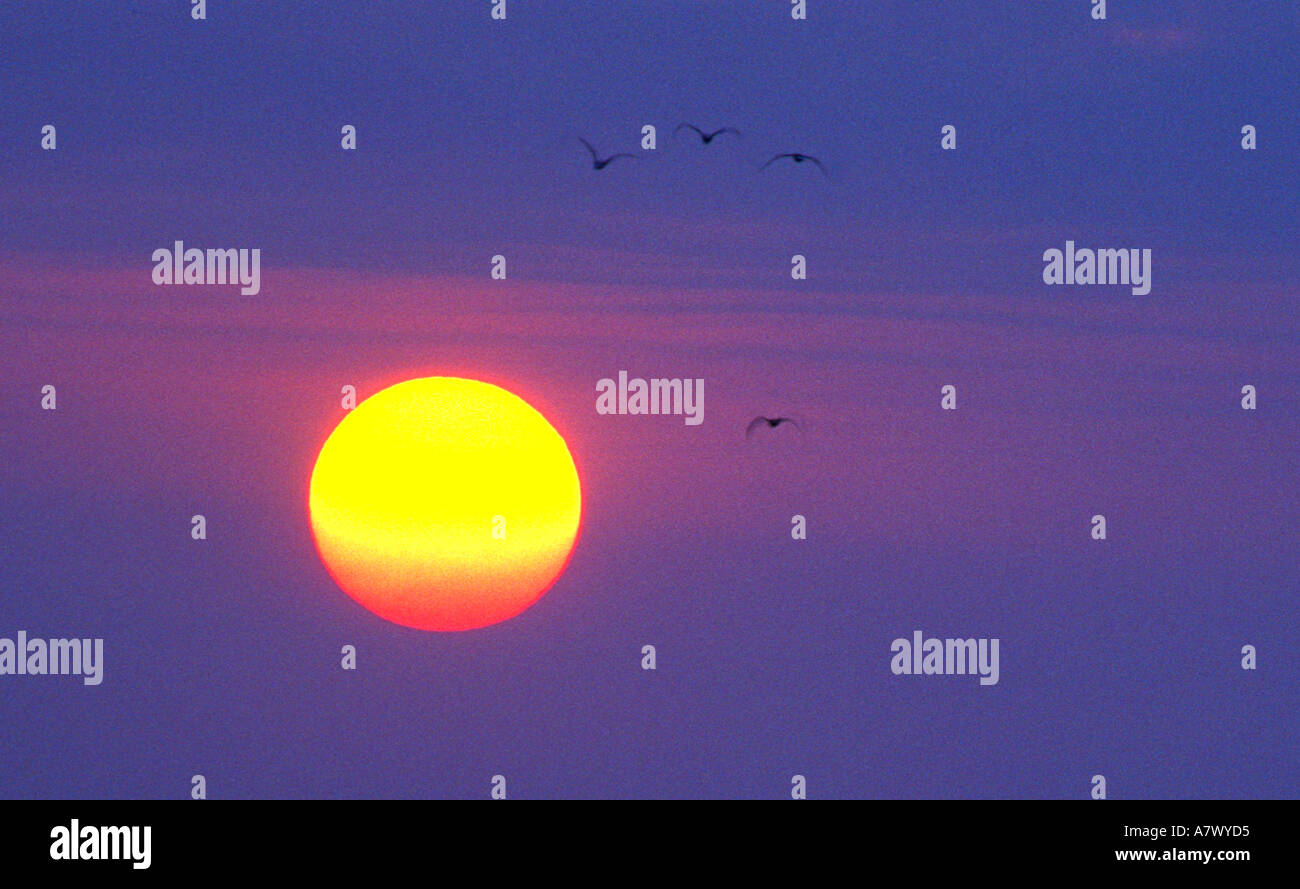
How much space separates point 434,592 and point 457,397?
250cm

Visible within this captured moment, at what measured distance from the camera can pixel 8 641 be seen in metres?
19.9

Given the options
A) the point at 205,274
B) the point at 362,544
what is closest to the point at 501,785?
the point at 362,544

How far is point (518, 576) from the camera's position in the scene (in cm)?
1802

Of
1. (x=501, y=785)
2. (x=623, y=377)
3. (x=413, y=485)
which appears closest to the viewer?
(x=413, y=485)

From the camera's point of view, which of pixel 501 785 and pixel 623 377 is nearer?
pixel 623 377

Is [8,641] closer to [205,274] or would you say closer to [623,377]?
[205,274]

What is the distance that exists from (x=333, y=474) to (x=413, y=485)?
1.30 meters
